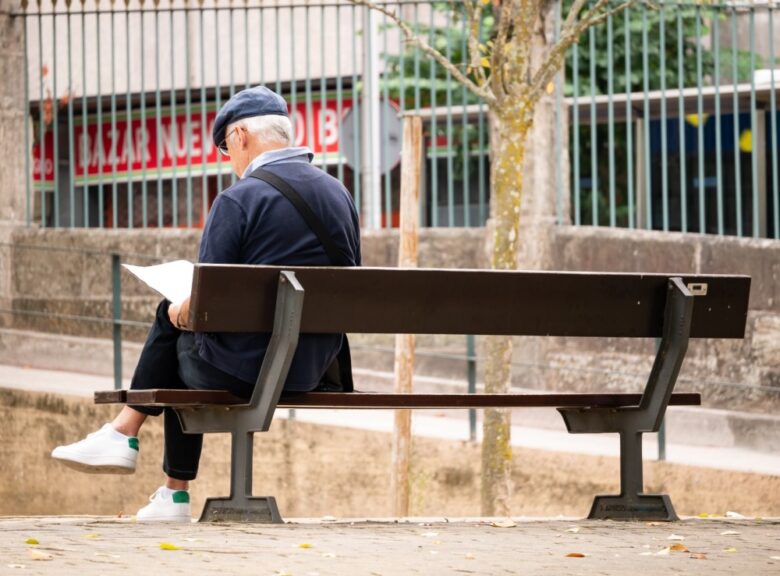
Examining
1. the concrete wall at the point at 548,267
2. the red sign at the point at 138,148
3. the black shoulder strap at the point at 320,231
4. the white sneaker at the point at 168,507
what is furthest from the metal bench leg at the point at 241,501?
the red sign at the point at 138,148

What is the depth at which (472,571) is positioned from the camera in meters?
4.16

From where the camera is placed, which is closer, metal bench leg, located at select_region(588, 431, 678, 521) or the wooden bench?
the wooden bench

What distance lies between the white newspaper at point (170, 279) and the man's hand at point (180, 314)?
0.03 meters

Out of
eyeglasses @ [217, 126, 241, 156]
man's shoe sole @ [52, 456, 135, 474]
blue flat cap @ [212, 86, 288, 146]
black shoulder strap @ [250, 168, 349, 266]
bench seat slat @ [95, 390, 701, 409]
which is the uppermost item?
blue flat cap @ [212, 86, 288, 146]

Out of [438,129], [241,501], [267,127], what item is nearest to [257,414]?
[241,501]

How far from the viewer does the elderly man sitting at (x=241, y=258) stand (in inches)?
217

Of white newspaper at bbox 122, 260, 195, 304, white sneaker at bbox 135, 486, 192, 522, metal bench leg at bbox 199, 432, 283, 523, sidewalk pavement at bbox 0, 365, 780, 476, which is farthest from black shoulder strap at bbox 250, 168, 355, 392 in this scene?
sidewalk pavement at bbox 0, 365, 780, 476

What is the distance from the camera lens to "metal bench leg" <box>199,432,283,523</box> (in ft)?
17.6

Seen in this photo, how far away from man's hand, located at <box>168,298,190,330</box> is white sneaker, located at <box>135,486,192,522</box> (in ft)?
2.10

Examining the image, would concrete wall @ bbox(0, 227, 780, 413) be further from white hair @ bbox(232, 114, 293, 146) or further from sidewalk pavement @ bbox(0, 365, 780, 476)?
white hair @ bbox(232, 114, 293, 146)

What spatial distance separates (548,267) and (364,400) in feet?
18.5

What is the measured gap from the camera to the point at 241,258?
5617mm

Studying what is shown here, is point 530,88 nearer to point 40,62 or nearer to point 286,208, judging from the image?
point 286,208

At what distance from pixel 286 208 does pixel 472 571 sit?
1777 millimetres
